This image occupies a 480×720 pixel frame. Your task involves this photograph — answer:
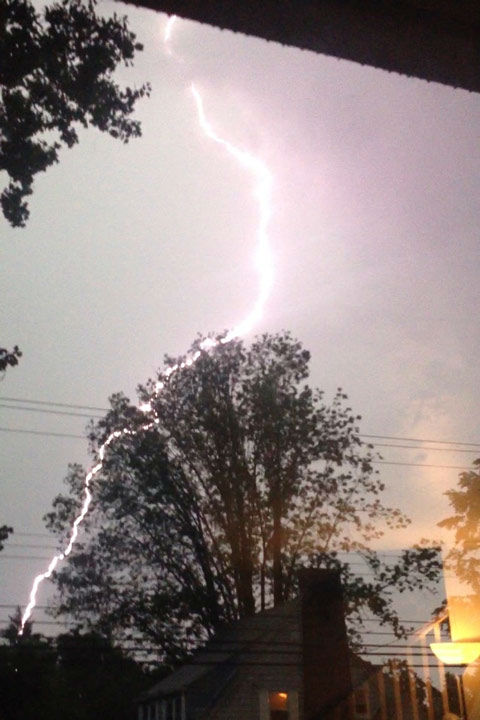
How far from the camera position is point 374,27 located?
11.2 feet

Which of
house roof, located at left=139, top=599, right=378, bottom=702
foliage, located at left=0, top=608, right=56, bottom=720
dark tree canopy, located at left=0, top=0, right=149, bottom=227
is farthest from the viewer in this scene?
foliage, located at left=0, top=608, right=56, bottom=720

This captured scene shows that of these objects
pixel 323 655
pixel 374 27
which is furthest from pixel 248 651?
pixel 374 27

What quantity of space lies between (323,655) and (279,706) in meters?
2.14

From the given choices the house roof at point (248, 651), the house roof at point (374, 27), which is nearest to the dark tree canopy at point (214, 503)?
the house roof at point (248, 651)

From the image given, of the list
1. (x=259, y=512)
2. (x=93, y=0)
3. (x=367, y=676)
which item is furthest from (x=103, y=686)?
(x=93, y=0)

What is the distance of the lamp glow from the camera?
6738mm

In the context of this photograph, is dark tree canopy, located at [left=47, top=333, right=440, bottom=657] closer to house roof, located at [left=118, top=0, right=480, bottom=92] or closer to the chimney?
the chimney

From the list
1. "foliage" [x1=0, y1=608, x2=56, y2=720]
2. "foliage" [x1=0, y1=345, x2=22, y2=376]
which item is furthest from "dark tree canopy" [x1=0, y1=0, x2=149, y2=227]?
"foliage" [x1=0, y1=608, x2=56, y2=720]

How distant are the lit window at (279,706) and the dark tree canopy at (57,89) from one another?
1011cm

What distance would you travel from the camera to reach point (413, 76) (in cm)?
402

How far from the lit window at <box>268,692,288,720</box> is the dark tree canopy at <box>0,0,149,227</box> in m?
10.1

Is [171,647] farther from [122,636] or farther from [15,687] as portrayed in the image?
[15,687]

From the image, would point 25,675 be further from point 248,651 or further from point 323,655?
point 323,655

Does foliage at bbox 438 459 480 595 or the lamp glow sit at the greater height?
foliage at bbox 438 459 480 595
